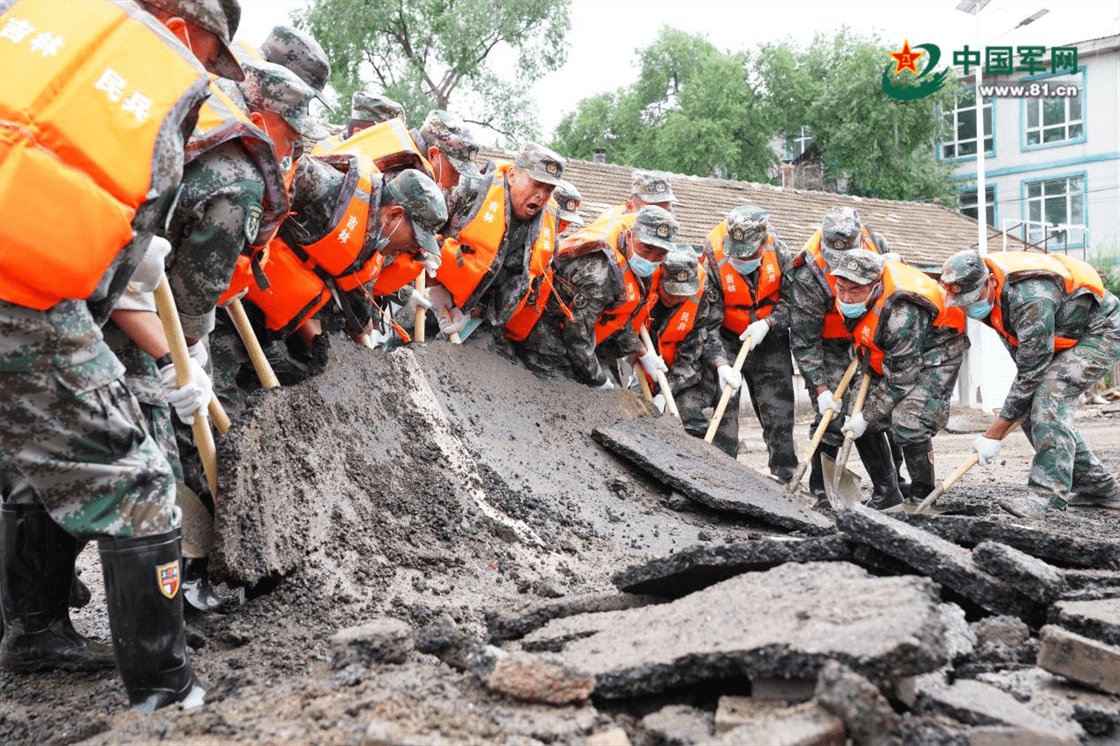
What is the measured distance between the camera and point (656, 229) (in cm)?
645

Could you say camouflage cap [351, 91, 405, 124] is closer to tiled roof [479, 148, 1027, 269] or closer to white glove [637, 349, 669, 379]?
white glove [637, 349, 669, 379]

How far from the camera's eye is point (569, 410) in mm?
5406

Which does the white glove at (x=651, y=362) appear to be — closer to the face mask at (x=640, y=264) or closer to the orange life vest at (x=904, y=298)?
the face mask at (x=640, y=264)

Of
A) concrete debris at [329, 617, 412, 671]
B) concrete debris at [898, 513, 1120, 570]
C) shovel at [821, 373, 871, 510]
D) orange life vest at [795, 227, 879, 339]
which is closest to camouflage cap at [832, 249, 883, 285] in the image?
orange life vest at [795, 227, 879, 339]

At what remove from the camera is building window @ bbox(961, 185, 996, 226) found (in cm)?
2698

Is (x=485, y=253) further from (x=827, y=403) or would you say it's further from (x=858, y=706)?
(x=858, y=706)

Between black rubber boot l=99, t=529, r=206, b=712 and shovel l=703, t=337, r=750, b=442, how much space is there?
4643 mm

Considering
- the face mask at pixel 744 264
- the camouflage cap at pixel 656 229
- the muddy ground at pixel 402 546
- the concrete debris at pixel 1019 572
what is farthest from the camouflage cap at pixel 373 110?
the concrete debris at pixel 1019 572

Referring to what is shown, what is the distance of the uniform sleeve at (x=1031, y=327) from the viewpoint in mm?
5930

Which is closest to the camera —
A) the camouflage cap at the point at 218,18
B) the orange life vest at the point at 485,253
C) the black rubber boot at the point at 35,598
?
the camouflage cap at the point at 218,18

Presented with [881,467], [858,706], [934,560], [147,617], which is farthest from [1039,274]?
[147,617]

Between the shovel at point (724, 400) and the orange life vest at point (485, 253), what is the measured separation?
6.02 ft

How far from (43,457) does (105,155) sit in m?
0.74

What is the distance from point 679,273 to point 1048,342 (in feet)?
7.76
